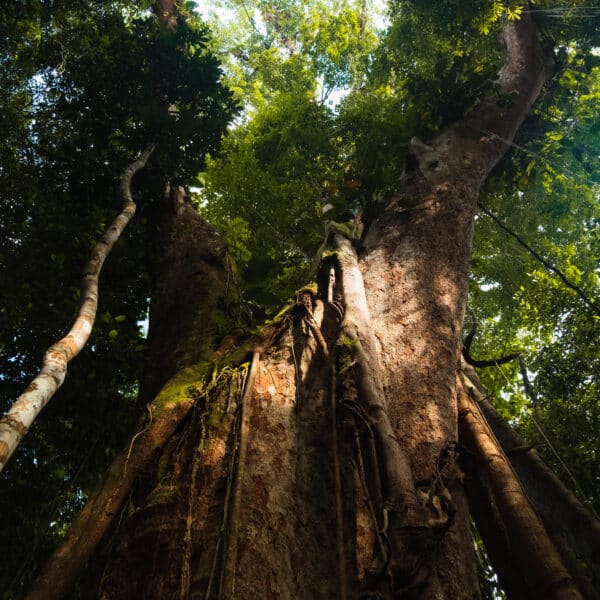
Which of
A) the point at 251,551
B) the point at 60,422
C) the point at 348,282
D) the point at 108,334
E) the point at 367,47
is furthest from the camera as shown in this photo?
the point at 367,47

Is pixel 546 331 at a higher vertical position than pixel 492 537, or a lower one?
higher

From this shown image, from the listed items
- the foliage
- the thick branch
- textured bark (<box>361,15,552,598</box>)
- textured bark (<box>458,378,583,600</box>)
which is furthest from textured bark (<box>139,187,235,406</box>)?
textured bark (<box>458,378,583,600</box>)

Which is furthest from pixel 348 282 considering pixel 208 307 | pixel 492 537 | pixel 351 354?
pixel 492 537

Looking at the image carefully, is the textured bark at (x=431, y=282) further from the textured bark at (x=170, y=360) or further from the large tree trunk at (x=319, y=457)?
the textured bark at (x=170, y=360)

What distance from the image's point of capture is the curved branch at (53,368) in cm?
200

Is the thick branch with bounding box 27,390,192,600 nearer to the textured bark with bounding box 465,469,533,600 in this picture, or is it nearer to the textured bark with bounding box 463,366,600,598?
the textured bark with bounding box 465,469,533,600

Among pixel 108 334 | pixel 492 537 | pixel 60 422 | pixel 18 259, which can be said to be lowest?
pixel 492 537

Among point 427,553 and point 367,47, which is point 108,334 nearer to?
point 427,553

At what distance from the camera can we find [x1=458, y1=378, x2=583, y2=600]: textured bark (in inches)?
98.4

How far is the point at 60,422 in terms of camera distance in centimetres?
494

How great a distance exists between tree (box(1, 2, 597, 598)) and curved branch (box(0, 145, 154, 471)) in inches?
24.7

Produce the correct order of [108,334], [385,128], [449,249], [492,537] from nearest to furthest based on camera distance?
[492,537], [449,249], [108,334], [385,128]

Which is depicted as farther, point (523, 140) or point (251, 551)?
point (523, 140)

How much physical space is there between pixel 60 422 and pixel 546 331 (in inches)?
266
